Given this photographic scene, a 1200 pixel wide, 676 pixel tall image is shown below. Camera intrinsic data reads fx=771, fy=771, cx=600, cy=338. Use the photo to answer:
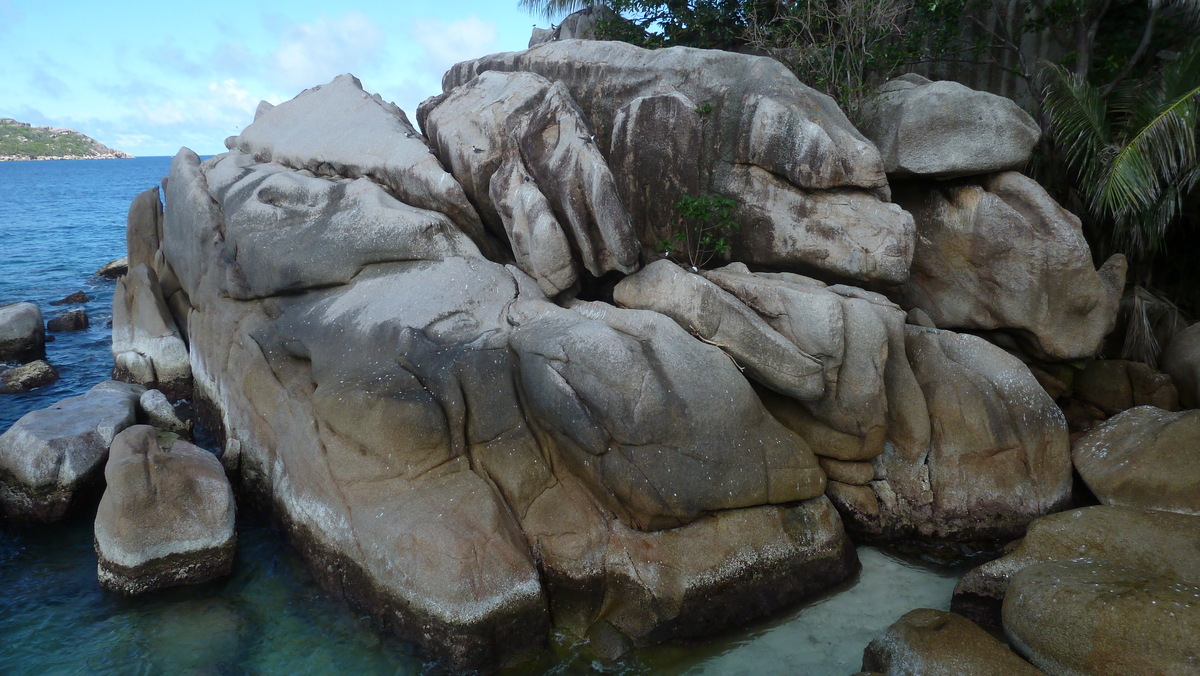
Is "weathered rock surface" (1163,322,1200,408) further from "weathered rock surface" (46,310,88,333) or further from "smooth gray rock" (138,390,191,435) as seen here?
"weathered rock surface" (46,310,88,333)

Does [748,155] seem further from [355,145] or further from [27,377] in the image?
[27,377]

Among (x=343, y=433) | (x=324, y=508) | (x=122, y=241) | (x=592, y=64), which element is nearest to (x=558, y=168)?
(x=592, y=64)

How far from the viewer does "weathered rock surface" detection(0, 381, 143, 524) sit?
12227 mm

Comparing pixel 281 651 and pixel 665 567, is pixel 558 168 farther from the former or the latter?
pixel 281 651

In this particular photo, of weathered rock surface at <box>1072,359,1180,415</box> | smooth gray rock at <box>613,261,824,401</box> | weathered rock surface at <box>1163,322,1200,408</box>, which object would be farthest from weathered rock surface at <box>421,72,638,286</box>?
weathered rock surface at <box>1163,322,1200,408</box>

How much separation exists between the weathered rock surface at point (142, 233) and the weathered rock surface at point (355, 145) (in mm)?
2985

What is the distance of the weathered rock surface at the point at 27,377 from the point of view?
17.9 meters

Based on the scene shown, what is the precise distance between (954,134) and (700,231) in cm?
470

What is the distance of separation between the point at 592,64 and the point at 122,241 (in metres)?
44.3

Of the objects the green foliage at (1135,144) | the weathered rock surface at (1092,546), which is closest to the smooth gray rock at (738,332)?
the weathered rock surface at (1092,546)

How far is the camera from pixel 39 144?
176125 millimetres

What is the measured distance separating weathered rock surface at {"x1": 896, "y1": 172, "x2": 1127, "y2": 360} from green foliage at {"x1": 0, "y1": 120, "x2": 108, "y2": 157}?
7894 inches

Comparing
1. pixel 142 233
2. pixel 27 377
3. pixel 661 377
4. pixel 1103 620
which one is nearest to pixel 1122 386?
pixel 1103 620

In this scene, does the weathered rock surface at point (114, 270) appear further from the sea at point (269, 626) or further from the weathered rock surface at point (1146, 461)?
the weathered rock surface at point (1146, 461)
